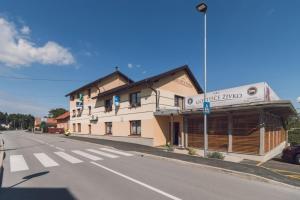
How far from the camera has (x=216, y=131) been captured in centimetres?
1540

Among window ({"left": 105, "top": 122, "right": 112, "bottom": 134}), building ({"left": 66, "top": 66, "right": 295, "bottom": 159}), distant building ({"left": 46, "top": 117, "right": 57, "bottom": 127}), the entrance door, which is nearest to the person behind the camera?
building ({"left": 66, "top": 66, "right": 295, "bottom": 159})

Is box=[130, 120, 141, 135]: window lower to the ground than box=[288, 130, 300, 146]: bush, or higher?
higher

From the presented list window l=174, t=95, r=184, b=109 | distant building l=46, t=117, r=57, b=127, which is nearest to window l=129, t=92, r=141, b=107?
window l=174, t=95, r=184, b=109

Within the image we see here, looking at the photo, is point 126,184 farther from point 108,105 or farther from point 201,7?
point 108,105

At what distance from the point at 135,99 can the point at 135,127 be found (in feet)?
9.05

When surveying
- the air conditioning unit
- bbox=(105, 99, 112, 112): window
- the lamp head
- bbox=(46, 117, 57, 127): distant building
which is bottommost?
bbox=(46, 117, 57, 127): distant building

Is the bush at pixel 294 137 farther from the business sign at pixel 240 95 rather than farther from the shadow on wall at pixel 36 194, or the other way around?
the shadow on wall at pixel 36 194

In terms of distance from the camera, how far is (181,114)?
17.5m

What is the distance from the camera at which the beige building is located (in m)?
19.6

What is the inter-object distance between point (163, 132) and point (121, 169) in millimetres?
11291

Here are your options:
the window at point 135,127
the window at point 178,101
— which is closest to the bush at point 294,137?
the window at point 178,101

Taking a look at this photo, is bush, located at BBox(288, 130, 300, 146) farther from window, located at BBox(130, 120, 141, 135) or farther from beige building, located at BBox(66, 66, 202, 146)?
window, located at BBox(130, 120, 141, 135)

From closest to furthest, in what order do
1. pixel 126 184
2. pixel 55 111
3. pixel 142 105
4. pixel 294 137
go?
pixel 126 184 → pixel 142 105 → pixel 294 137 → pixel 55 111

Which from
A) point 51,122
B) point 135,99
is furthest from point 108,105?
point 51,122
